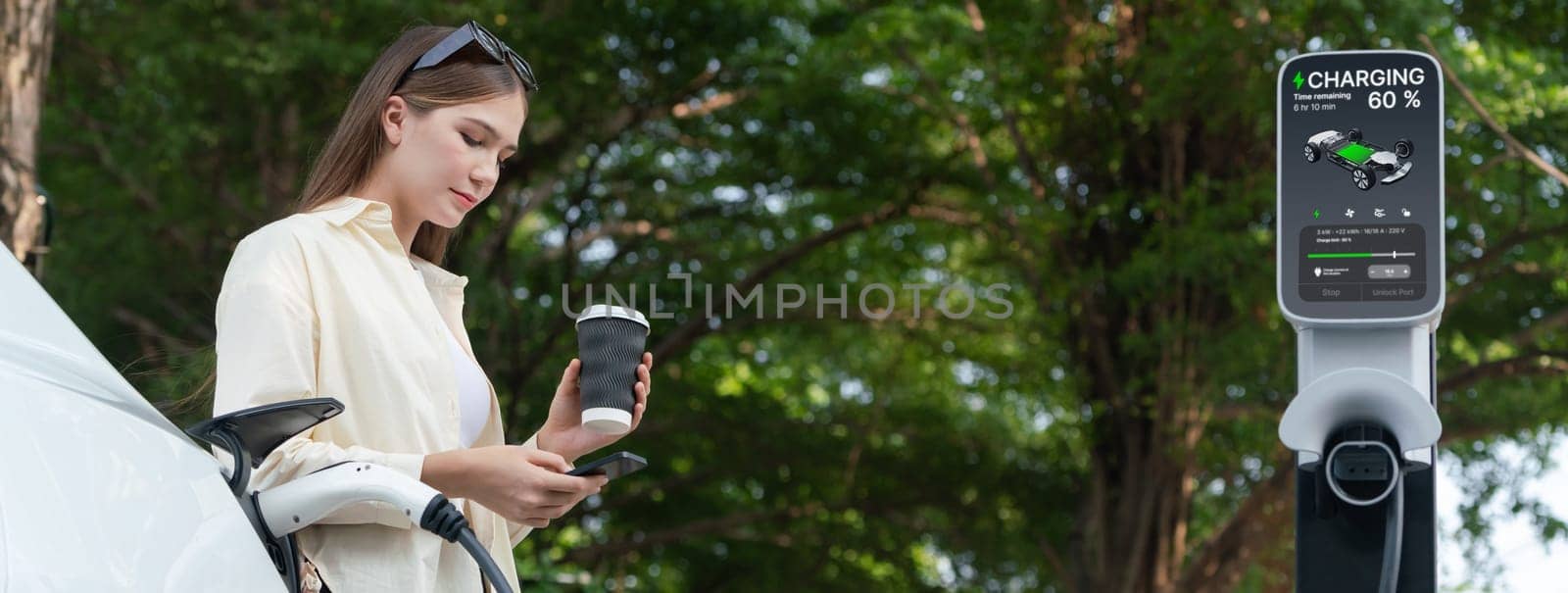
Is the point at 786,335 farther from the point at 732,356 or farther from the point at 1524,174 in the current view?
the point at 1524,174

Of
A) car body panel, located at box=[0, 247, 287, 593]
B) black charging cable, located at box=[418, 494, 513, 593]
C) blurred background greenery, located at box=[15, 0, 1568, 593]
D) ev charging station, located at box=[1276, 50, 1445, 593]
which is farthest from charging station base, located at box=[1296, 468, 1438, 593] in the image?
blurred background greenery, located at box=[15, 0, 1568, 593]

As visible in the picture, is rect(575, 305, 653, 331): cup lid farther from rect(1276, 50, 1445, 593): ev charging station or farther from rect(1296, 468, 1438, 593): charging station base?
rect(1296, 468, 1438, 593): charging station base

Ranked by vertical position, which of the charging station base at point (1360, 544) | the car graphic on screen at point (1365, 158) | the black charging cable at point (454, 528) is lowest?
the charging station base at point (1360, 544)

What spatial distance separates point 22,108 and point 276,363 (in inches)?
157

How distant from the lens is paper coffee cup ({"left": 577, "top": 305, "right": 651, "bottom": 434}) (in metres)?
1.92

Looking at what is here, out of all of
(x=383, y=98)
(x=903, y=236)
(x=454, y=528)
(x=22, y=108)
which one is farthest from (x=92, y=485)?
(x=903, y=236)

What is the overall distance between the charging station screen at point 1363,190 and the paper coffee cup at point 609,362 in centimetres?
111

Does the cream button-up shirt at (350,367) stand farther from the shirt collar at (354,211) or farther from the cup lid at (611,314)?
the cup lid at (611,314)

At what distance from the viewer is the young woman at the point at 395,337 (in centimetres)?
179

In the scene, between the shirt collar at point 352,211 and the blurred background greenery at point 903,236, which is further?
the blurred background greenery at point 903,236

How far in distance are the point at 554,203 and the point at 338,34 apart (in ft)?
7.18

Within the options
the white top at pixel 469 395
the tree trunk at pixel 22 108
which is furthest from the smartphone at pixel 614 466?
the tree trunk at pixel 22 108

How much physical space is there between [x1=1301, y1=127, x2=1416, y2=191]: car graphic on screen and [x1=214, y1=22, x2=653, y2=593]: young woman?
3.89 ft

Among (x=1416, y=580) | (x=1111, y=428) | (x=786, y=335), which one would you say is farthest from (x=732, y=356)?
(x=1416, y=580)
